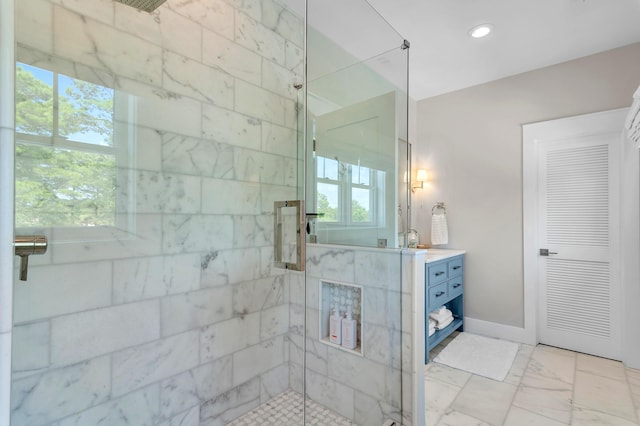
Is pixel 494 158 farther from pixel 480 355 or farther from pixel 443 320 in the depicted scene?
pixel 480 355

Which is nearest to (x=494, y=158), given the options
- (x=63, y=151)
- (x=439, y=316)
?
(x=439, y=316)

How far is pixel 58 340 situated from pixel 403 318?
4.87ft

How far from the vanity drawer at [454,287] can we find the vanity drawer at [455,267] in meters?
0.05

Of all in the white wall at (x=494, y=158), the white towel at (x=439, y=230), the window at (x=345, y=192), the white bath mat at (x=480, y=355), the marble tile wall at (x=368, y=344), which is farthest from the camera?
Answer: the white towel at (x=439, y=230)

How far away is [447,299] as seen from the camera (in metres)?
2.75

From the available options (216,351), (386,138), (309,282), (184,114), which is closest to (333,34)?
(386,138)

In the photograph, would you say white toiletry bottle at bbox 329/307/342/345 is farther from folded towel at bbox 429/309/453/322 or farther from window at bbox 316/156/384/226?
folded towel at bbox 429/309/453/322

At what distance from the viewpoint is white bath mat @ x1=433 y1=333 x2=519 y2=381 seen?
231cm

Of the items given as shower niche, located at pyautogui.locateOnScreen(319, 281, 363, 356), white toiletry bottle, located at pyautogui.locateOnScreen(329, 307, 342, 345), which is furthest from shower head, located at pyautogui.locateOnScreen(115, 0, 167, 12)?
white toiletry bottle, located at pyautogui.locateOnScreen(329, 307, 342, 345)

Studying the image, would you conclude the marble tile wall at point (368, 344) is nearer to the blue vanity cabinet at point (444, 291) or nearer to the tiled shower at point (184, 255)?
the tiled shower at point (184, 255)

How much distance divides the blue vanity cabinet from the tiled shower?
869 millimetres

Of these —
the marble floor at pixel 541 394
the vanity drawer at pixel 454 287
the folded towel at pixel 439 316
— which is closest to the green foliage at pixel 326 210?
the marble floor at pixel 541 394

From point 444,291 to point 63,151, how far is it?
274 centimetres

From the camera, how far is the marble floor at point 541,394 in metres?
1.76
